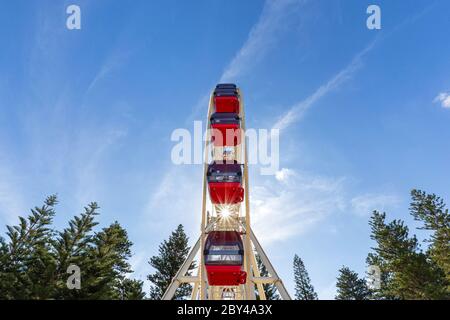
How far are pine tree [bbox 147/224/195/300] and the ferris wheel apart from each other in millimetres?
18740

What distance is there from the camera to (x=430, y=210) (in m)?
28.6

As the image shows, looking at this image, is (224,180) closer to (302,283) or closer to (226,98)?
(226,98)

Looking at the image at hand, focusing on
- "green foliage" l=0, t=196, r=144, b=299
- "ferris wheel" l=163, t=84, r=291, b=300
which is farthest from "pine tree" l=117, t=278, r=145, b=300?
"ferris wheel" l=163, t=84, r=291, b=300

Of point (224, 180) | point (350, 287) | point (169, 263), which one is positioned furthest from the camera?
point (350, 287)

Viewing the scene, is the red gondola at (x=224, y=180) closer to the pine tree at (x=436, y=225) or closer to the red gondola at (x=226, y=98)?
the red gondola at (x=226, y=98)

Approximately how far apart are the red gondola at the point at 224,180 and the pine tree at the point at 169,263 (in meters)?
22.3

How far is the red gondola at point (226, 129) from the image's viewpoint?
1280cm

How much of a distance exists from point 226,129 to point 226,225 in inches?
177

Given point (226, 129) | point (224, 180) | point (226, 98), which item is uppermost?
point (226, 98)

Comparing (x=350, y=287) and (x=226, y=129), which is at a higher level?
(x=226, y=129)

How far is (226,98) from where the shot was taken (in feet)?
46.8

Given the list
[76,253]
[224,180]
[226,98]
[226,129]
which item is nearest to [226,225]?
[224,180]

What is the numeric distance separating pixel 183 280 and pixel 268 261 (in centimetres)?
355
